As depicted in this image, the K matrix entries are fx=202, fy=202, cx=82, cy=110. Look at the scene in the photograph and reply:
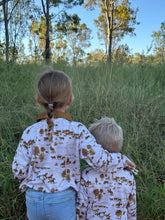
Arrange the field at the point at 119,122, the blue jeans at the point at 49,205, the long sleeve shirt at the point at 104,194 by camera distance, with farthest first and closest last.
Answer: the field at the point at 119,122 < the long sleeve shirt at the point at 104,194 < the blue jeans at the point at 49,205

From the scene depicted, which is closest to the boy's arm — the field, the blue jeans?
the blue jeans

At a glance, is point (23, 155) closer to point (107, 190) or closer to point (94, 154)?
point (94, 154)

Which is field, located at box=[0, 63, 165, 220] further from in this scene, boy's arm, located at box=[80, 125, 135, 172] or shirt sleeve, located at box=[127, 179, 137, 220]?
boy's arm, located at box=[80, 125, 135, 172]

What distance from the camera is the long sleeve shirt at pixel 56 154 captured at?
1.16 m

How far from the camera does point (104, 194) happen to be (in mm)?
1262

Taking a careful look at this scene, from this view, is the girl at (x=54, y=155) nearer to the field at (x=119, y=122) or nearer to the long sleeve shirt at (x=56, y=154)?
the long sleeve shirt at (x=56, y=154)

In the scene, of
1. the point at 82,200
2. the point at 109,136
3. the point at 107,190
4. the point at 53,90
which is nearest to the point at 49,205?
the point at 82,200

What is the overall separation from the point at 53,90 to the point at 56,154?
37 cm

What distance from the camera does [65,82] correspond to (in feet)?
3.92

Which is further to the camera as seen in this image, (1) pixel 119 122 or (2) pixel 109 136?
(1) pixel 119 122

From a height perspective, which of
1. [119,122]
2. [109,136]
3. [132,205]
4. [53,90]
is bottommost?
[132,205]

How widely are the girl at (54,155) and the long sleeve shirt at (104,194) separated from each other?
0.29 ft

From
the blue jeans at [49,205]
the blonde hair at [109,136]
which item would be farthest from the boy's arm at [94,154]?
the blue jeans at [49,205]

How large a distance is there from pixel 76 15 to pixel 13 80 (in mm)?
9247
